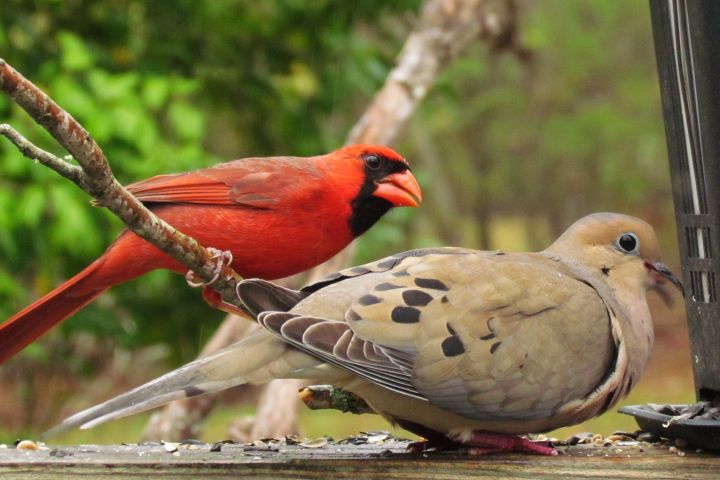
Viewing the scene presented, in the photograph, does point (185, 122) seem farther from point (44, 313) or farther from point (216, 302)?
point (44, 313)

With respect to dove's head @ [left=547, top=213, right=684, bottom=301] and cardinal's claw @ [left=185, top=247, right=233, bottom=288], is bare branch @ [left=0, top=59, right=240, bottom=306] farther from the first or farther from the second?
dove's head @ [left=547, top=213, right=684, bottom=301]

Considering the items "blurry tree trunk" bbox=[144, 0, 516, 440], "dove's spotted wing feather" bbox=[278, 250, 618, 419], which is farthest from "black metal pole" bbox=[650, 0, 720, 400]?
"blurry tree trunk" bbox=[144, 0, 516, 440]

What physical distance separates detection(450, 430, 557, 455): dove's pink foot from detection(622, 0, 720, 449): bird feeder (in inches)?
15.9

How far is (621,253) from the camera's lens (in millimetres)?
3480

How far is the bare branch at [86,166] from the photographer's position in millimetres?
2357

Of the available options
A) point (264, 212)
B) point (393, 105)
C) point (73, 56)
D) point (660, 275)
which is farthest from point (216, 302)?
point (393, 105)

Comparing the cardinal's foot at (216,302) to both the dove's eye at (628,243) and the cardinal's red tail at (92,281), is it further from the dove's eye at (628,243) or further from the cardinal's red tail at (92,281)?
the dove's eye at (628,243)

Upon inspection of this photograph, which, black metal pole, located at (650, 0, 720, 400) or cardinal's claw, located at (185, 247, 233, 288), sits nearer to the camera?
black metal pole, located at (650, 0, 720, 400)

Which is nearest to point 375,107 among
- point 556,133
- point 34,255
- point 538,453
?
point 34,255

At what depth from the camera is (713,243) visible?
316 centimetres

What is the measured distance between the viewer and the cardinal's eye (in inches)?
179

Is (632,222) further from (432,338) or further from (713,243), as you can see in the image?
(432,338)

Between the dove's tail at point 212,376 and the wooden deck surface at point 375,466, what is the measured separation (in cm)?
28

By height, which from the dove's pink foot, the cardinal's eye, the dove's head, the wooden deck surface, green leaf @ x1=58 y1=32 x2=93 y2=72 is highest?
green leaf @ x1=58 y1=32 x2=93 y2=72
